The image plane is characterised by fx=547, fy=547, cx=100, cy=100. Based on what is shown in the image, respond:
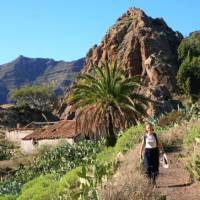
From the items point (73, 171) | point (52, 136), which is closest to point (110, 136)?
point (73, 171)

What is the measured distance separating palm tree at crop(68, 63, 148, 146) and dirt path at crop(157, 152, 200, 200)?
1509 cm

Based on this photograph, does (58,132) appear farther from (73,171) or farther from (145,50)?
(145,50)

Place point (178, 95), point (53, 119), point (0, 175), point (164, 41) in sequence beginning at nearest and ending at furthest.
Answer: point (0, 175)
point (178, 95)
point (164, 41)
point (53, 119)

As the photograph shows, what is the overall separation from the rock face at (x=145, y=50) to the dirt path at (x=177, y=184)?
5618cm

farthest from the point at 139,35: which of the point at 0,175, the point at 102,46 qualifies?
the point at 0,175

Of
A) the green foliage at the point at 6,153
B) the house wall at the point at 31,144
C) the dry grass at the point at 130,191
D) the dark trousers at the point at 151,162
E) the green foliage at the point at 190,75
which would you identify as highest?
the green foliage at the point at 190,75

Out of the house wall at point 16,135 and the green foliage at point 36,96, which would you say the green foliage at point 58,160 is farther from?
the green foliage at point 36,96

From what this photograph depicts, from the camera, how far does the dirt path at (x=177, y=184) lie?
1260 centimetres

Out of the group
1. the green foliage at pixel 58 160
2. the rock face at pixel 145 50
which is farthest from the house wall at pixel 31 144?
the rock face at pixel 145 50

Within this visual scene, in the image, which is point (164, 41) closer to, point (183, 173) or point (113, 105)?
point (113, 105)

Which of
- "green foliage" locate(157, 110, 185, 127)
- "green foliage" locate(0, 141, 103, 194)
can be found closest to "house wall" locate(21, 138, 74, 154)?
"green foliage" locate(0, 141, 103, 194)

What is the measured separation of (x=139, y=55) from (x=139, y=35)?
11.6 ft

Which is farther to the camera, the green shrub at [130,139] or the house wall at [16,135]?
the house wall at [16,135]

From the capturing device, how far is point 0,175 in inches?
1638
